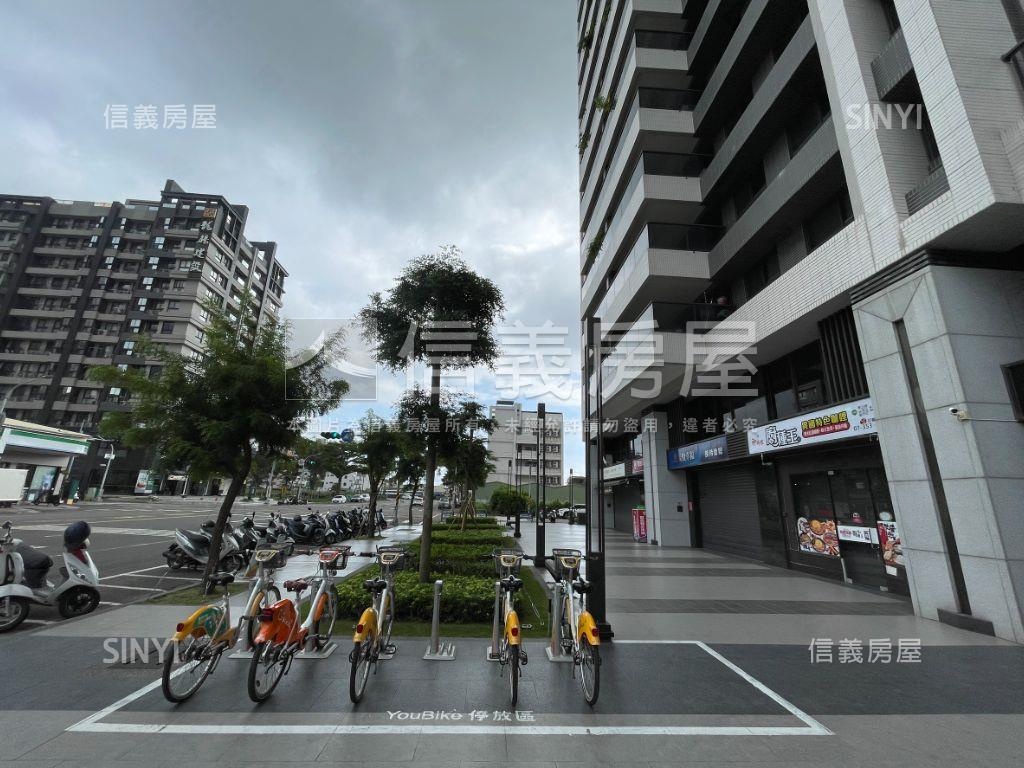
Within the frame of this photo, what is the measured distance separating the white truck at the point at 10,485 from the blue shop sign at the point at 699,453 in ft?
118

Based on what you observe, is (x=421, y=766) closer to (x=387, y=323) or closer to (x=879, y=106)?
(x=387, y=323)

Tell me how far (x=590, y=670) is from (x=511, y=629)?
2.80 feet

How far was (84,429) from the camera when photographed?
46.9m

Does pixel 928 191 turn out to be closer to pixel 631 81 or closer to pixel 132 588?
pixel 631 81

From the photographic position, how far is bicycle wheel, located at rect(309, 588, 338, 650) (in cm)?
513

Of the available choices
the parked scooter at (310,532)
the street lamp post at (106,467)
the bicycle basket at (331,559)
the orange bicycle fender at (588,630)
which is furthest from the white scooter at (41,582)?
the street lamp post at (106,467)

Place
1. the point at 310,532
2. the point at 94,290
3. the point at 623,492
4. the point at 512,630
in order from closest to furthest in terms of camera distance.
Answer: the point at 512,630, the point at 310,532, the point at 623,492, the point at 94,290

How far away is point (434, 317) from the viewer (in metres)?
9.27

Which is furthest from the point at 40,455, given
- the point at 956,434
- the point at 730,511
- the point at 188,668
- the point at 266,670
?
the point at 956,434

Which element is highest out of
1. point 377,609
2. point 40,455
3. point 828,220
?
point 828,220

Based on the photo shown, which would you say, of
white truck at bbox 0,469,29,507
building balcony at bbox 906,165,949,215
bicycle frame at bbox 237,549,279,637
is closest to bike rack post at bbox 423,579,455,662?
bicycle frame at bbox 237,549,279,637

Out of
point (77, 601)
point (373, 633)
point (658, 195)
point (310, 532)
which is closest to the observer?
point (373, 633)

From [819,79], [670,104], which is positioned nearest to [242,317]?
[819,79]

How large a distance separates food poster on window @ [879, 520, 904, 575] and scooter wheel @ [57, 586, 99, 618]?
14.0 m
